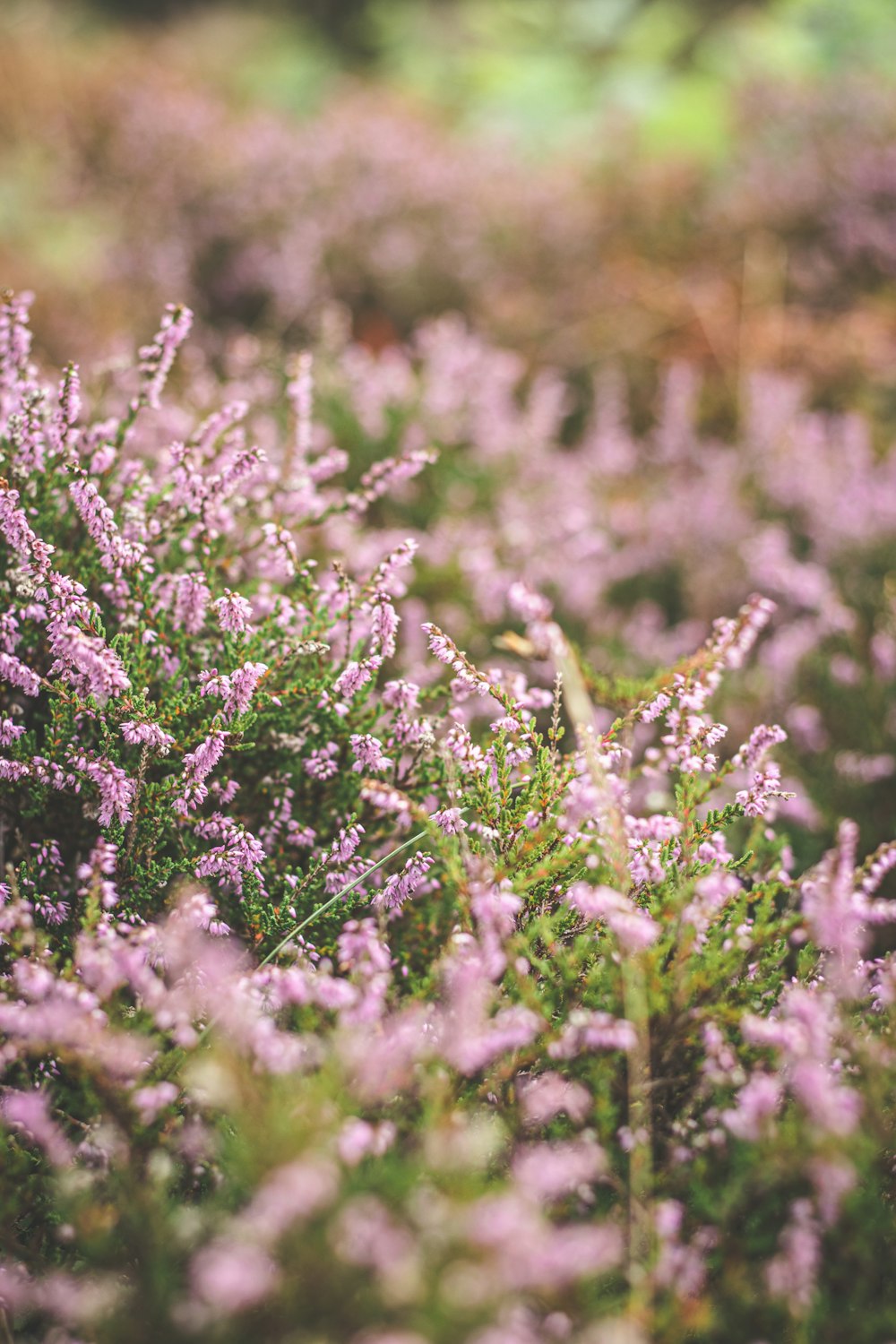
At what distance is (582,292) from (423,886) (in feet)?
12.3

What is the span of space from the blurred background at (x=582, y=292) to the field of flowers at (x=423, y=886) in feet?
0.12

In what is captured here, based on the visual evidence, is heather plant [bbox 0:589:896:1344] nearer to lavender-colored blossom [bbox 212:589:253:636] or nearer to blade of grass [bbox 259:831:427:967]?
blade of grass [bbox 259:831:427:967]

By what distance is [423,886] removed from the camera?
171cm

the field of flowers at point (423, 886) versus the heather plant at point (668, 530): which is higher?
the heather plant at point (668, 530)

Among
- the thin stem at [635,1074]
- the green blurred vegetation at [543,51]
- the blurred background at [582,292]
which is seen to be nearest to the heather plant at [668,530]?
the blurred background at [582,292]

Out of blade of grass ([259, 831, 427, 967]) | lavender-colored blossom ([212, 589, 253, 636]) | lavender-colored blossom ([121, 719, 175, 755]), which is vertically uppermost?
lavender-colored blossom ([212, 589, 253, 636])

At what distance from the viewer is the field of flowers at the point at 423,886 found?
1.08m

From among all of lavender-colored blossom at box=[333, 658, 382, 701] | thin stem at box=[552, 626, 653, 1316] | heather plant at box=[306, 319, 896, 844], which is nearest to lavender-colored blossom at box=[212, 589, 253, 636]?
lavender-colored blossom at box=[333, 658, 382, 701]

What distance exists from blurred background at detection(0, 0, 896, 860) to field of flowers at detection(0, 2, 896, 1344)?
35 mm

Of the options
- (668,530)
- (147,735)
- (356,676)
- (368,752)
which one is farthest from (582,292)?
(147,735)

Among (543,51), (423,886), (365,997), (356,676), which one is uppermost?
(543,51)

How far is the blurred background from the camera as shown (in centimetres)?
299

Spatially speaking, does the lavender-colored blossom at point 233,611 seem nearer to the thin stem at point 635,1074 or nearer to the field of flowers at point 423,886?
the field of flowers at point 423,886

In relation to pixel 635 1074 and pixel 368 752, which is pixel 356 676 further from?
pixel 635 1074
